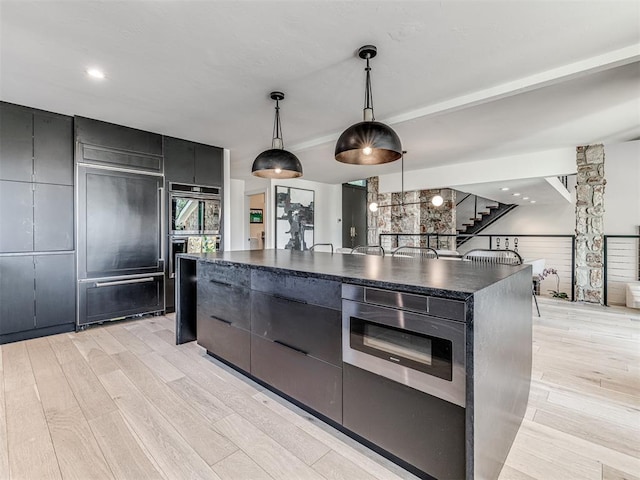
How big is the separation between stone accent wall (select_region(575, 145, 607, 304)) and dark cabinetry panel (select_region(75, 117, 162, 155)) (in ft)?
20.3

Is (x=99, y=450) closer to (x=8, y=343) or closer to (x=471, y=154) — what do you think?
(x=8, y=343)

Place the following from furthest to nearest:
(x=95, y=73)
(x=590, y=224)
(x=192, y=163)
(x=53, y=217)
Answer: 1. (x=590, y=224)
2. (x=192, y=163)
3. (x=53, y=217)
4. (x=95, y=73)

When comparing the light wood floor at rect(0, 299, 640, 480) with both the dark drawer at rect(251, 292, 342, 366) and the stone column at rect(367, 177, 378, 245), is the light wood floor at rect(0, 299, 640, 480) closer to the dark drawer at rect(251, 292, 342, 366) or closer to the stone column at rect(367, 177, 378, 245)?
the dark drawer at rect(251, 292, 342, 366)

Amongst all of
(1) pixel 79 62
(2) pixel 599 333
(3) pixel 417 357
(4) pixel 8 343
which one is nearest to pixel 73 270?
(4) pixel 8 343

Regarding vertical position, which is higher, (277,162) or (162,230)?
(277,162)

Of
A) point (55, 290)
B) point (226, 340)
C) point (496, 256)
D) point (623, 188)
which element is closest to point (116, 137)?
point (55, 290)

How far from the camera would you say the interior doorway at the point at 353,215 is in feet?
30.6

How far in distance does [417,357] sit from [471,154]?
489 cm

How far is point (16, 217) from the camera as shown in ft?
10.4

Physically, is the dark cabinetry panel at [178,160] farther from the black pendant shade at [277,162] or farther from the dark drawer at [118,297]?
the black pendant shade at [277,162]

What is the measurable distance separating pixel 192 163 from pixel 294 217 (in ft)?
11.6

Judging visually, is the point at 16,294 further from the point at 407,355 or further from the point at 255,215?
the point at 255,215

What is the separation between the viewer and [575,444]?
1620 mm

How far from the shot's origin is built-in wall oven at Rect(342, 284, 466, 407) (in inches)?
47.0
